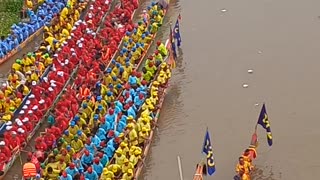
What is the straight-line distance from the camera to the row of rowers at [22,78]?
50.5 ft

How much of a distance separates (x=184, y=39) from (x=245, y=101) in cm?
384

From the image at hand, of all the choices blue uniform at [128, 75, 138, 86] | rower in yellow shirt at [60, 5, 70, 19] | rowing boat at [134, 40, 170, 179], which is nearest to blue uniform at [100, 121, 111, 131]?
rowing boat at [134, 40, 170, 179]

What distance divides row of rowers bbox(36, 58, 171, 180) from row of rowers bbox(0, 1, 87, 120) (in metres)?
1.70

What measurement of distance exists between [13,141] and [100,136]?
1802 mm

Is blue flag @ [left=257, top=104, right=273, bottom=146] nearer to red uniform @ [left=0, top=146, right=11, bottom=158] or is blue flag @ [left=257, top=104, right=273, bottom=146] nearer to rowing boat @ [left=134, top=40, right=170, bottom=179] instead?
rowing boat @ [left=134, top=40, right=170, bottom=179]

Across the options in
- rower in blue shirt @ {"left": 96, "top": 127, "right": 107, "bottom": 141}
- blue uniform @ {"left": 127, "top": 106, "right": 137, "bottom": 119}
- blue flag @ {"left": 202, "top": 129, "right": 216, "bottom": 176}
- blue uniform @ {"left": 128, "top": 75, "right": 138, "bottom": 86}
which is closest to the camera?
blue flag @ {"left": 202, "top": 129, "right": 216, "bottom": 176}

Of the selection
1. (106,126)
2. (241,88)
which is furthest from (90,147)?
(241,88)

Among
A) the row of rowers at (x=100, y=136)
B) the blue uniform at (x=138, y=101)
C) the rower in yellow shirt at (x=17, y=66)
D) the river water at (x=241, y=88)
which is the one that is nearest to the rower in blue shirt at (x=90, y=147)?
the row of rowers at (x=100, y=136)

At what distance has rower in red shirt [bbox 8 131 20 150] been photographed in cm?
1401

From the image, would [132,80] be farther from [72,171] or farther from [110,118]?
[72,171]

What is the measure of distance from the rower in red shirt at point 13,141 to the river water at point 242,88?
2.68 meters

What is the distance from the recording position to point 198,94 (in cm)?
1658

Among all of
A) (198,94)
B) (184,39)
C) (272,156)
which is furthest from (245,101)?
(184,39)

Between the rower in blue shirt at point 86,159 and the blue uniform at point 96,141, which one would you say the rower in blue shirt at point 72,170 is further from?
the blue uniform at point 96,141
